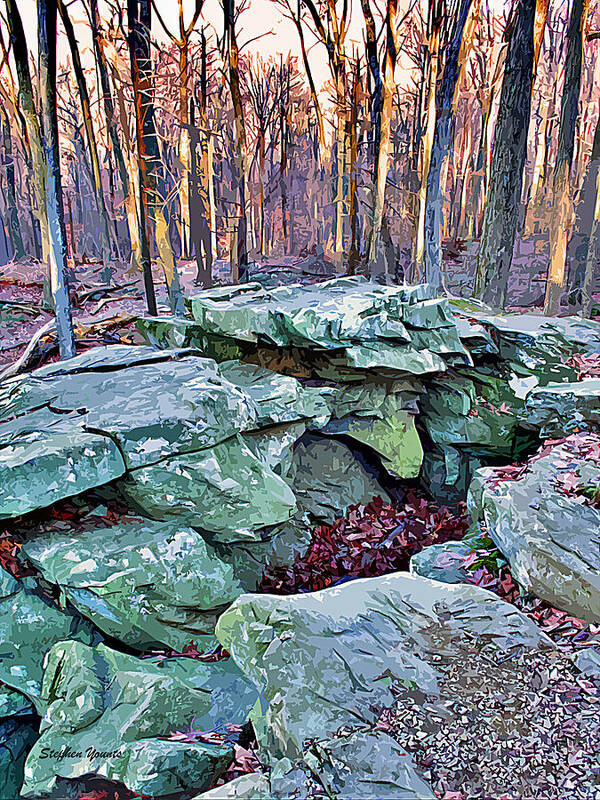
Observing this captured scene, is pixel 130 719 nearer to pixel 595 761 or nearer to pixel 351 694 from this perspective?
pixel 351 694

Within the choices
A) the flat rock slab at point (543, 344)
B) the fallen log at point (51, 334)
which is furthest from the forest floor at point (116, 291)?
the flat rock slab at point (543, 344)

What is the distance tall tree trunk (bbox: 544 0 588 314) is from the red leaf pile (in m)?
6.66

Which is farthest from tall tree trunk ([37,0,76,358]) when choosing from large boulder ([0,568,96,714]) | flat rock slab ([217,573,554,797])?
flat rock slab ([217,573,554,797])

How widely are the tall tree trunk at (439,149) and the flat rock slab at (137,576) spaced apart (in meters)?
7.52

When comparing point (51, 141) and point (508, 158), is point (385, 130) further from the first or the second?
point (51, 141)

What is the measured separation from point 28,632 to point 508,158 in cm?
1009

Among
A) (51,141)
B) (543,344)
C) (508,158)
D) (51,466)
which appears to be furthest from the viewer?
(508,158)

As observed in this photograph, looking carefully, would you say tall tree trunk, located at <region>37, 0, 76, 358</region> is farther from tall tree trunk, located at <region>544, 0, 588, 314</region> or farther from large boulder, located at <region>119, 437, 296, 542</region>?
tall tree trunk, located at <region>544, 0, 588, 314</region>

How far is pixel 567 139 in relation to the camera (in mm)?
10078

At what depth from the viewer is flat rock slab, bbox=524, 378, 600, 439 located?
5.46 meters

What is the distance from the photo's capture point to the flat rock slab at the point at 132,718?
3.41 m

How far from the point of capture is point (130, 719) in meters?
3.74

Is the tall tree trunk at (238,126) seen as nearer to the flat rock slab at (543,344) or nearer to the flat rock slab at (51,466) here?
the flat rock slab at (543,344)
